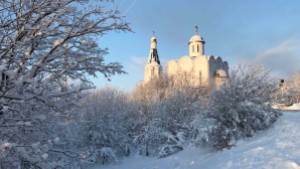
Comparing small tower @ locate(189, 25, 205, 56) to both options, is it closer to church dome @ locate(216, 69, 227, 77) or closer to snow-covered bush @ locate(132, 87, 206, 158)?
church dome @ locate(216, 69, 227, 77)

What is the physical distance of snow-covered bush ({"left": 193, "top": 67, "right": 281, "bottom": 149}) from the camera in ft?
57.9

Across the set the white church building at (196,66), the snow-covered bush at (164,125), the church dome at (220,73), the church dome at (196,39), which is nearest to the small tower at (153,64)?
the white church building at (196,66)

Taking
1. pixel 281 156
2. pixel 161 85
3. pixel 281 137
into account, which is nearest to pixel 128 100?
pixel 161 85

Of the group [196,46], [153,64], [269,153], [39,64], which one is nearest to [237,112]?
[269,153]

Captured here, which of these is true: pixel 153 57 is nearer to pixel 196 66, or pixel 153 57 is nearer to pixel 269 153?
pixel 196 66

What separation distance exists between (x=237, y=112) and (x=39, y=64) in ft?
40.6

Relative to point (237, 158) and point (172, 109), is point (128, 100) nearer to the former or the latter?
point (172, 109)

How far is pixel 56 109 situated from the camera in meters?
6.97

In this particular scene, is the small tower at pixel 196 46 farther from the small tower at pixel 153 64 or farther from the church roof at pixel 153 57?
the church roof at pixel 153 57

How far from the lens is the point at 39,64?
7.10 m

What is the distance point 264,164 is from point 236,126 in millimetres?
6502

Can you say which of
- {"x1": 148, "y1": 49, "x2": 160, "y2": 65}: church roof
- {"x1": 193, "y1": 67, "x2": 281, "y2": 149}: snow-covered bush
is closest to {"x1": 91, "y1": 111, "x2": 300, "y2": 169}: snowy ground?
{"x1": 193, "y1": 67, "x2": 281, "y2": 149}: snow-covered bush

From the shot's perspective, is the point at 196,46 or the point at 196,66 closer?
the point at 196,66

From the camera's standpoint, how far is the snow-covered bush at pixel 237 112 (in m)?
17.7
